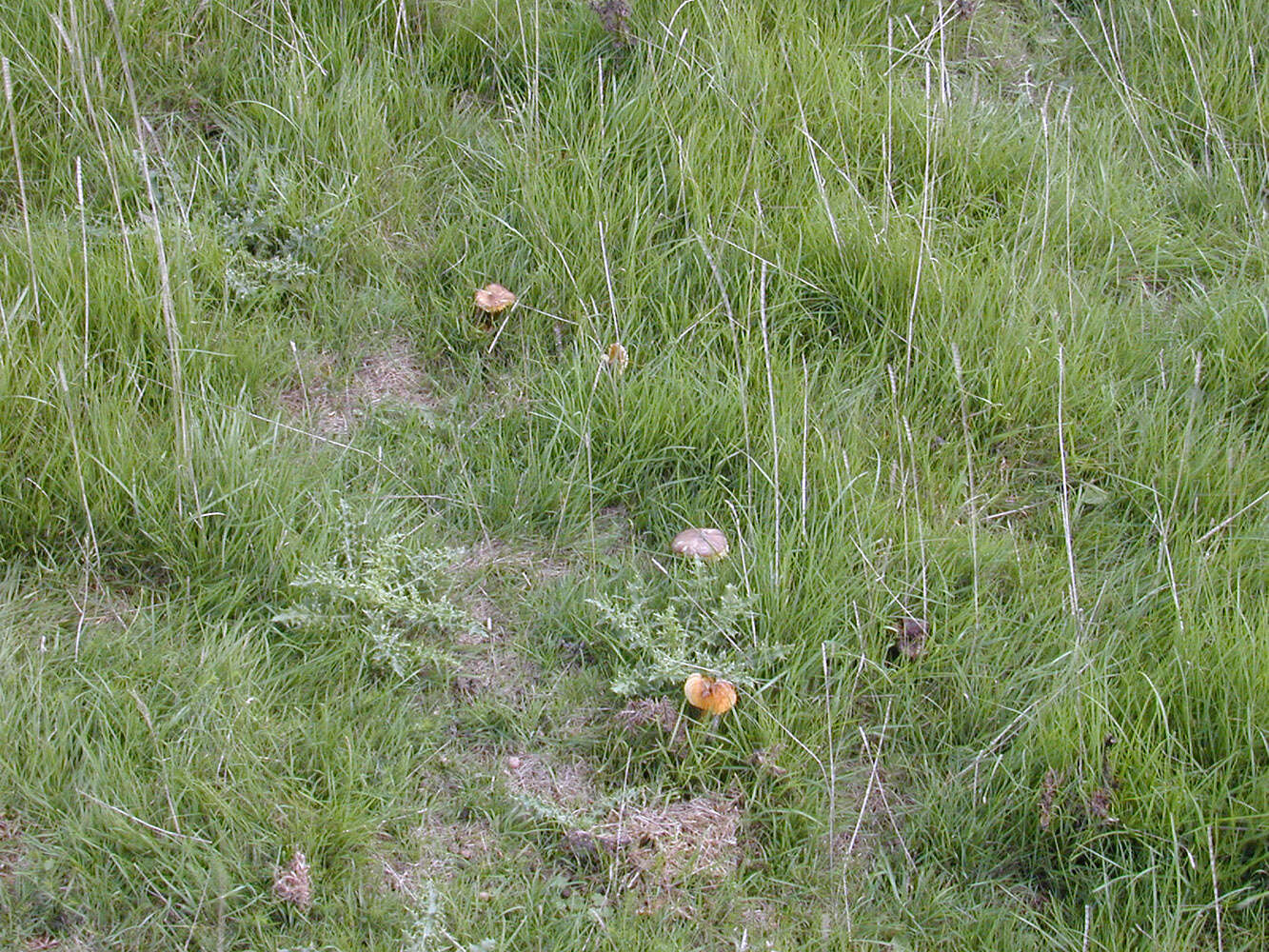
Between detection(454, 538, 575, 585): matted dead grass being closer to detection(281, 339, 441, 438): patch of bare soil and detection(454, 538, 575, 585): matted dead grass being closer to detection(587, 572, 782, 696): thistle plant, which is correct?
detection(587, 572, 782, 696): thistle plant

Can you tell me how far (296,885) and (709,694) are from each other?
3.29 feet

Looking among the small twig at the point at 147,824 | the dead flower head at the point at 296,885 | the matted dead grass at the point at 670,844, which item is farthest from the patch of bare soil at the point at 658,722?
the small twig at the point at 147,824

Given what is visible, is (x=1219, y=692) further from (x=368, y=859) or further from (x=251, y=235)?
(x=251, y=235)

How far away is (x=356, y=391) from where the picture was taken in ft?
11.7

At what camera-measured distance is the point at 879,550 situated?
123 inches

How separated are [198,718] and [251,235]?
1.63 m

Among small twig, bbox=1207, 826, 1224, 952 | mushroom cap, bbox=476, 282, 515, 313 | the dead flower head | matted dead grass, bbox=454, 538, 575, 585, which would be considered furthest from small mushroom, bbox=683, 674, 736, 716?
mushroom cap, bbox=476, 282, 515, 313

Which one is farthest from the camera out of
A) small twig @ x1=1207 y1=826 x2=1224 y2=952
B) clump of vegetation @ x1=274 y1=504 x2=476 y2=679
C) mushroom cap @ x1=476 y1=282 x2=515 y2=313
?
mushroom cap @ x1=476 y1=282 x2=515 y2=313

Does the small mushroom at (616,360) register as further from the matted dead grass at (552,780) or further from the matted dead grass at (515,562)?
the matted dead grass at (552,780)

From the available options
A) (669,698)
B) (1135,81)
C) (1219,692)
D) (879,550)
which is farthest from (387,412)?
(1135,81)

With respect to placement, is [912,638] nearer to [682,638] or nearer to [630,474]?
[682,638]

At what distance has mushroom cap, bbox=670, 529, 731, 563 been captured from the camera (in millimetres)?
3090

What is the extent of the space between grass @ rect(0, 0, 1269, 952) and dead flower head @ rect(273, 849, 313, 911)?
0.02 metres

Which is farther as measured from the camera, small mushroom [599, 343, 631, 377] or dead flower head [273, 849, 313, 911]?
small mushroom [599, 343, 631, 377]
